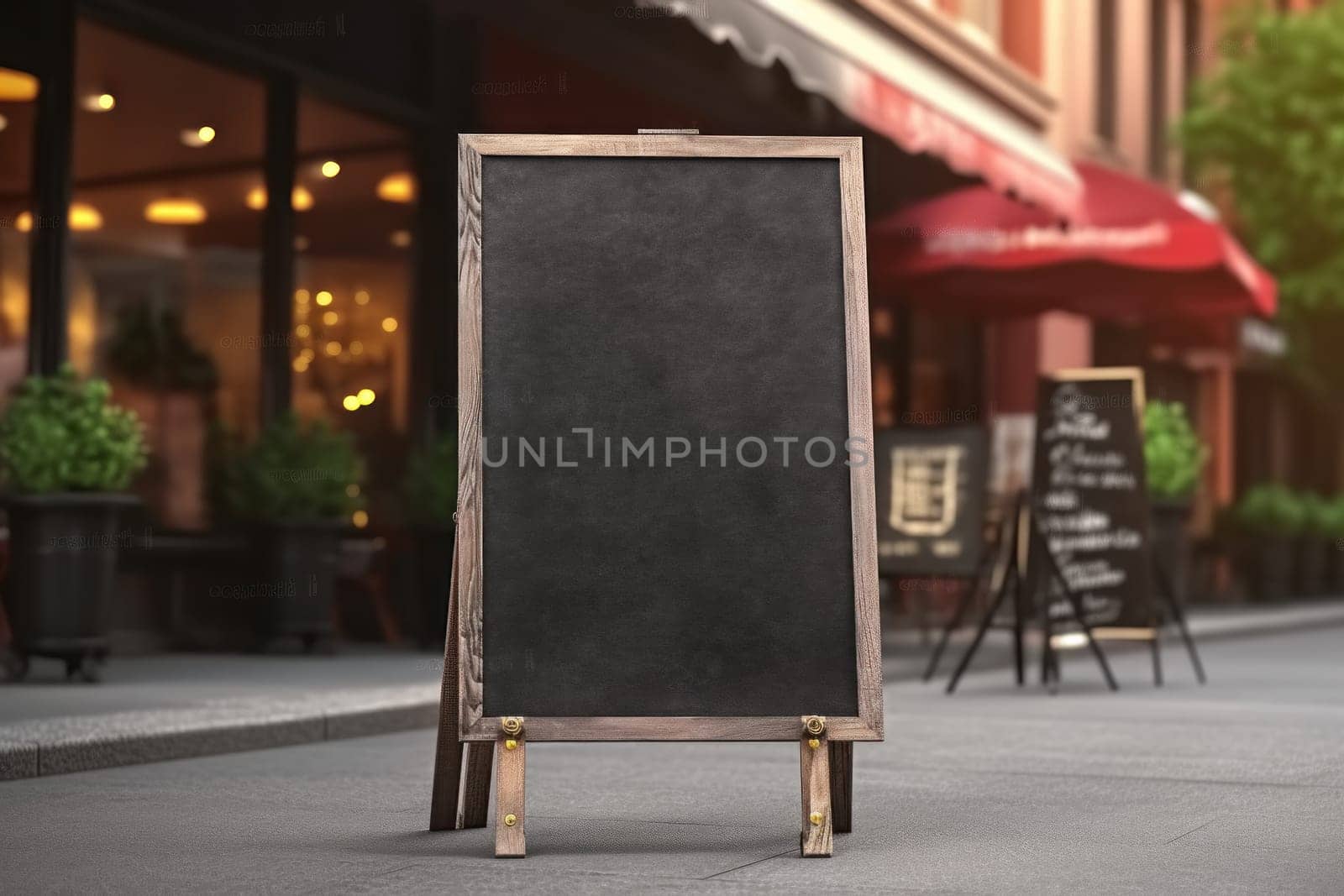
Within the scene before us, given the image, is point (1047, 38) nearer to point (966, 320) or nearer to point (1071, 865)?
point (966, 320)

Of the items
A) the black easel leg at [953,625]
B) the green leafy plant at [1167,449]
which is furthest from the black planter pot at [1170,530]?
the black easel leg at [953,625]

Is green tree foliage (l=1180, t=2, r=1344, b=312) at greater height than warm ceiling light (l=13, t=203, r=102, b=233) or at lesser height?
greater

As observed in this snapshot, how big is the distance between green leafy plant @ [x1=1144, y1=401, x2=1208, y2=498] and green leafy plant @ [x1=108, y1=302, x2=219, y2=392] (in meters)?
8.64

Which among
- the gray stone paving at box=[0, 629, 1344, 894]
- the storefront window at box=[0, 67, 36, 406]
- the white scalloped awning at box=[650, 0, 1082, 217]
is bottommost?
the gray stone paving at box=[0, 629, 1344, 894]

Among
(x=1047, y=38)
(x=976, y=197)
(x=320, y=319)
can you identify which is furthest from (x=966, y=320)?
(x=320, y=319)

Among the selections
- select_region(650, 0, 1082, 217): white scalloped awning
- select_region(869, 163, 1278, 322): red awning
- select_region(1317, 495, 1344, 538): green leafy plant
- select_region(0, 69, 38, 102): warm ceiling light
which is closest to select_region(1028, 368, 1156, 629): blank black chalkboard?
select_region(650, 0, 1082, 217): white scalloped awning

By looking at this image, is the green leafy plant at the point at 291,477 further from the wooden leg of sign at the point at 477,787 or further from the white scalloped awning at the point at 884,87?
the wooden leg of sign at the point at 477,787

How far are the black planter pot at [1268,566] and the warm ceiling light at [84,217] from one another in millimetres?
16626

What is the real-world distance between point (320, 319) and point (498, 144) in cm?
824

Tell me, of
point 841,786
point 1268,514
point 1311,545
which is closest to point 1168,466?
point 1268,514

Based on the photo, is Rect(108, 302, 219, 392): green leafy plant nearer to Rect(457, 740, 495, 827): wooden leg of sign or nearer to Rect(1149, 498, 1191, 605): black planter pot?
Rect(457, 740, 495, 827): wooden leg of sign

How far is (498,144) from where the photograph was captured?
5879 millimetres

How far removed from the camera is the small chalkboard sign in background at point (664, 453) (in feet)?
18.3

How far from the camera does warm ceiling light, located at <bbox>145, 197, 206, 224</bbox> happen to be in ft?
41.8
